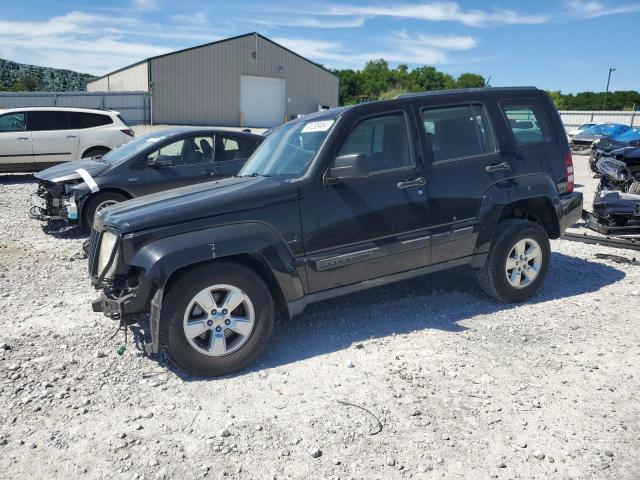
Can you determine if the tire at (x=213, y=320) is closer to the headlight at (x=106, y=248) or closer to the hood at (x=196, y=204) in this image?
the hood at (x=196, y=204)

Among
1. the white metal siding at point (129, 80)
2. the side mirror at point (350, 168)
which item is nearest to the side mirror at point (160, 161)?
the side mirror at point (350, 168)

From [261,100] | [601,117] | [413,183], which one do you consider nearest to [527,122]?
[413,183]

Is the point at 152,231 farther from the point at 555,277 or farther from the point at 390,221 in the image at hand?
the point at 555,277

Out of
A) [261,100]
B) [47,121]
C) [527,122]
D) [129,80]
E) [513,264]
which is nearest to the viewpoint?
[513,264]

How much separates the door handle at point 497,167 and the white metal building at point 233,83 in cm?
3389

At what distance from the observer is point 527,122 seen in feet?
18.1

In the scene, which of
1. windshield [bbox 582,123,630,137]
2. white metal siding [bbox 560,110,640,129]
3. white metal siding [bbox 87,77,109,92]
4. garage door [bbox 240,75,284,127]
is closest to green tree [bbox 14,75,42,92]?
white metal siding [bbox 87,77,109,92]

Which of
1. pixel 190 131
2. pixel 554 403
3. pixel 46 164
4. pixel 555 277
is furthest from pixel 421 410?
pixel 46 164

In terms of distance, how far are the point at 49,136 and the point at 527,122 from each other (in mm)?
11554

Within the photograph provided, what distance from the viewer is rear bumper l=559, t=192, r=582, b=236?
558 centimetres

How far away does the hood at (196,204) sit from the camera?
3.99 metres

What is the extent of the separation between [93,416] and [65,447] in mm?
330

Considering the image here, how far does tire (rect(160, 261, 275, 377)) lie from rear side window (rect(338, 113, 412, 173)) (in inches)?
56.5

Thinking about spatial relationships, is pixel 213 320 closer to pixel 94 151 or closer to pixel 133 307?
pixel 133 307
